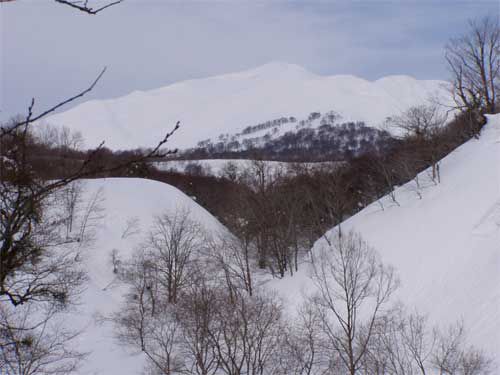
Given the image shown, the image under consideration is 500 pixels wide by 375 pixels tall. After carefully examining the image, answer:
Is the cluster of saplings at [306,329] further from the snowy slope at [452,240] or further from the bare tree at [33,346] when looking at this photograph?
the bare tree at [33,346]

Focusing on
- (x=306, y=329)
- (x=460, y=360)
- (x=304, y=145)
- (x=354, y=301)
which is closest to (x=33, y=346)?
(x=306, y=329)

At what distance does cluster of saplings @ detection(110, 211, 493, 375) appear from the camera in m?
10.7

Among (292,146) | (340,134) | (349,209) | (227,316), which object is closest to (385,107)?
(340,134)

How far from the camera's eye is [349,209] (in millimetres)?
33500

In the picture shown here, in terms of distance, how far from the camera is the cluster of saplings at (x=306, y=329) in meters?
10.7

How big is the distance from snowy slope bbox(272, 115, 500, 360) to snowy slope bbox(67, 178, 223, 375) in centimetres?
1034

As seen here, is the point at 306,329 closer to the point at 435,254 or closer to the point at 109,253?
the point at 435,254

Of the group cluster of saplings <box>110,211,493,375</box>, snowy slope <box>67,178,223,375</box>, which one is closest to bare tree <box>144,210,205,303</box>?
cluster of saplings <box>110,211,493,375</box>

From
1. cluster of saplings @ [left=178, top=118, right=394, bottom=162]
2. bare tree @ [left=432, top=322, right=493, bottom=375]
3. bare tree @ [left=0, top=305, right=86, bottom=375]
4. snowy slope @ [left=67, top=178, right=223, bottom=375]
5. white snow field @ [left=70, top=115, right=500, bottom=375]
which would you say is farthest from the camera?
cluster of saplings @ [left=178, top=118, right=394, bottom=162]

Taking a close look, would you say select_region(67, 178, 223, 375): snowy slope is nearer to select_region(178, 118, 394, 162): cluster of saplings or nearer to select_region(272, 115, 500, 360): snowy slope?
select_region(272, 115, 500, 360): snowy slope

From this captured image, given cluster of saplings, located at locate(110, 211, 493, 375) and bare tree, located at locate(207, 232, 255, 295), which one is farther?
bare tree, located at locate(207, 232, 255, 295)

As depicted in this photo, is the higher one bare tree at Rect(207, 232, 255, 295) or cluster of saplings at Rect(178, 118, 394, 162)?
cluster of saplings at Rect(178, 118, 394, 162)

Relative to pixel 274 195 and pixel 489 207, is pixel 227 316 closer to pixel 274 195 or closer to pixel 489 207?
pixel 489 207

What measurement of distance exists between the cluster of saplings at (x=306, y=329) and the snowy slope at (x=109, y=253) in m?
1.08
